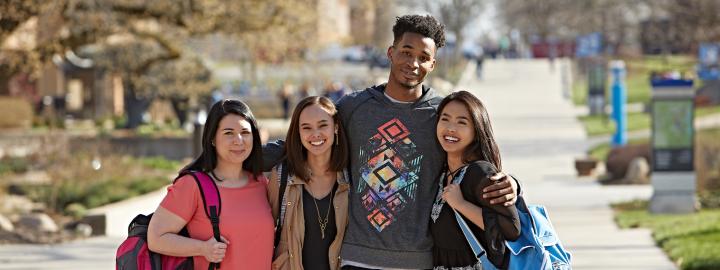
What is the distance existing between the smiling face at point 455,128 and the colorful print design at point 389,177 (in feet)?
0.52

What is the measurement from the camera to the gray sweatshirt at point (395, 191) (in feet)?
17.4

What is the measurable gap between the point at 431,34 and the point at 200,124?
14.9m

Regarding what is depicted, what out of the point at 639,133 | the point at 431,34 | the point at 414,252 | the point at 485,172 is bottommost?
the point at 639,133

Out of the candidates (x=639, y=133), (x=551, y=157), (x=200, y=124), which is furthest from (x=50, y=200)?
(x=639, y=133)

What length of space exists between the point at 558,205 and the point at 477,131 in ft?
38.4

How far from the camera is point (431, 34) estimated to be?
5.47 metres

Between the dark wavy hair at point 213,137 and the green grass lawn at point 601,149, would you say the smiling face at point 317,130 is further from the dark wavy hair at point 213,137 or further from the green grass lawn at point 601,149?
the green grass lawn at point 601,149

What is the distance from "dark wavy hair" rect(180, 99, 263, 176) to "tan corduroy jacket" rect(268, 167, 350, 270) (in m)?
0.14

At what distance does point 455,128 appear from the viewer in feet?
17.1

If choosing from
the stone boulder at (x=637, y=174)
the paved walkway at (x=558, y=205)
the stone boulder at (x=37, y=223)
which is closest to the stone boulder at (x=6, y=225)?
the stone boulder at (x=37, y=223)

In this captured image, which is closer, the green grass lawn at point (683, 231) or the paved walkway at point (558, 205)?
the green grass lawn at point (683, 231)

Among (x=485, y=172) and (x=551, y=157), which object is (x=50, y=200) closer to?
(x=551, y=157)

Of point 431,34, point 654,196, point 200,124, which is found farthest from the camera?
point 200,124

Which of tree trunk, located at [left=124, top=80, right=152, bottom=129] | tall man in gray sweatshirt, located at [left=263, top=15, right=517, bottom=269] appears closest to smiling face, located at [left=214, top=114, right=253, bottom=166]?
tall man in gray sweatshirt, located at [left=263, top=15, right=517, bottom=269]
